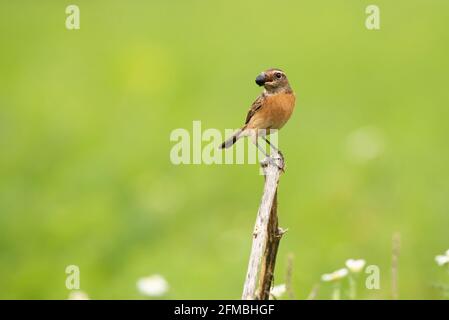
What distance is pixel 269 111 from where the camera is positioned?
8.80m

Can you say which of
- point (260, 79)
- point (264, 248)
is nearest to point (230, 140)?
point (260, 79)

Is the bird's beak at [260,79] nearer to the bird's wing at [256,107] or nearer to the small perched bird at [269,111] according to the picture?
the small perched bird at [269,111]

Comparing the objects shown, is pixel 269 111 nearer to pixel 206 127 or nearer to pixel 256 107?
pixel 256 107

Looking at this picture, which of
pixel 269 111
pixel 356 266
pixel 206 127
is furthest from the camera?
pixel 206 127

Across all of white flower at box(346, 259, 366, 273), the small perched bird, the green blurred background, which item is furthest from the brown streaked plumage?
the green blurred background

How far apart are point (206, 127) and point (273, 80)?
28.4 feet

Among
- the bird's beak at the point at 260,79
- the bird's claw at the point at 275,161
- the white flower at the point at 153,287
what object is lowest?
the white flower at the point at 153,287

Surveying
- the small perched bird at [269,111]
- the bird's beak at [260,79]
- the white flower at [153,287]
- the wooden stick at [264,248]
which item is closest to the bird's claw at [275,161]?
the wooden stick at [264,248]

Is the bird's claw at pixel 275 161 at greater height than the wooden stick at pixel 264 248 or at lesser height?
greater

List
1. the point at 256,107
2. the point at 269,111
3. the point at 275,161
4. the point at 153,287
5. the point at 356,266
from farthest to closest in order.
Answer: the point at 153,287 < the point at 256,107 < the point at 269,111 < the point at 356,266 < the point at 275,161

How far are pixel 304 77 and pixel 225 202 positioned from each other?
6532mm

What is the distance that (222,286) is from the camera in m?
11.3

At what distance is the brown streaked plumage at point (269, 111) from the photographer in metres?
8.72

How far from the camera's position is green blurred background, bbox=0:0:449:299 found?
494 inches
